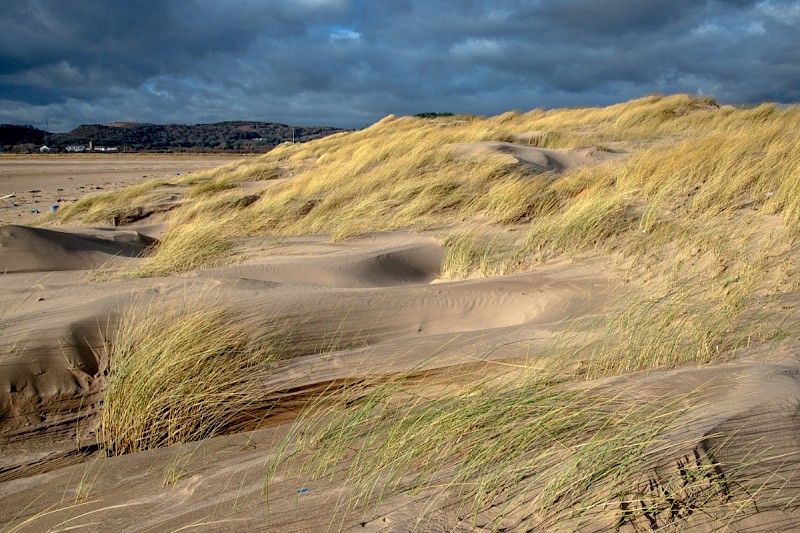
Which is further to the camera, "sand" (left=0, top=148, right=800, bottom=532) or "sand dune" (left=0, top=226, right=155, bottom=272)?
"sand dune" (left=0, top=226, right=155, bottom=272)

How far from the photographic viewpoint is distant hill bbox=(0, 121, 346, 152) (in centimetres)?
5678

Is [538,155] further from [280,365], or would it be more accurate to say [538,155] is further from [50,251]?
[280,365]

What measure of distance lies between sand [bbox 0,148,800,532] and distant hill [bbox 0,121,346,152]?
48528mm

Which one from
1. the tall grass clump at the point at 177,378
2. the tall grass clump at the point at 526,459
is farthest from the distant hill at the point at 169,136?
the tall grass clump at the point at 526,459

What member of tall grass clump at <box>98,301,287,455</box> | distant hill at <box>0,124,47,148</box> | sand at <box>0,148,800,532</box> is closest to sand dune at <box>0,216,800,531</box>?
sand at <box>0,148,800,532</box>

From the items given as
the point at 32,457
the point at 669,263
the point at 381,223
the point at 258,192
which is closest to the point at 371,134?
the point at 258,192

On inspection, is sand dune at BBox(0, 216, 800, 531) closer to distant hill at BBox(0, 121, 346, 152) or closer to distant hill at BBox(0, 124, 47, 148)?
distant hill at BBox(0, 121, 346, 152)

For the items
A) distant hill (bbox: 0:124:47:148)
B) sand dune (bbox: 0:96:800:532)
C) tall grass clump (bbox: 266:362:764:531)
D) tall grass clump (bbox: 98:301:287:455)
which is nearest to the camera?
tall grass clump (bbox: 266:362:764:531)

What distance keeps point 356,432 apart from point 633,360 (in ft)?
4.32

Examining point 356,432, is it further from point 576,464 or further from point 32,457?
point 32,457

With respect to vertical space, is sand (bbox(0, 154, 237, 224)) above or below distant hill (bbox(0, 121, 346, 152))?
below

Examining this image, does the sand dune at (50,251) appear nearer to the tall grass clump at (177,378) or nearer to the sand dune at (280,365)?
the sand dune at (280,365)

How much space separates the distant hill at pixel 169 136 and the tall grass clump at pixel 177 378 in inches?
1994

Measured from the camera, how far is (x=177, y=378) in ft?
9.58
